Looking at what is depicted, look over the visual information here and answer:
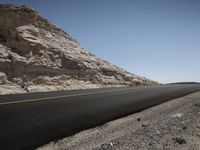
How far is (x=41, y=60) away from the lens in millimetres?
27438

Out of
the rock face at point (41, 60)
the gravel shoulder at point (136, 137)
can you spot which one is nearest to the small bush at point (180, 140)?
the gravel shoulder at point (136, 137)

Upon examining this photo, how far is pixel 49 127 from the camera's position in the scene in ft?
22.4

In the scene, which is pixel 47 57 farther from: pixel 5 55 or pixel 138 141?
pixel 138 141

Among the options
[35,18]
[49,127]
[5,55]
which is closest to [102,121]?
[49,127]

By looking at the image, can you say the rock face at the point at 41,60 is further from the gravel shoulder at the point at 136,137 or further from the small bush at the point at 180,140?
the small bush at the point at 180,140

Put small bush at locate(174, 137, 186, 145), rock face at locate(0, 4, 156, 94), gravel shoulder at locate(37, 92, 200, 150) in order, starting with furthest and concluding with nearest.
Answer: rock face at locate(0, 4, 156, 94)
small bush at locate(174, 137, 186, 145)
gravel shoulder at locate(37, 92, 200, 150)

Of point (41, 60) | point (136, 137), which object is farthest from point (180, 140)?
point (41, 60)

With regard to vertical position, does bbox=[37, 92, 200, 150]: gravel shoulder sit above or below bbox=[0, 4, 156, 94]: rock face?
below

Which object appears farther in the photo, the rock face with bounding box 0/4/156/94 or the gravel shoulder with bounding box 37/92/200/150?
the rock face with bounding box 0/4/156/94

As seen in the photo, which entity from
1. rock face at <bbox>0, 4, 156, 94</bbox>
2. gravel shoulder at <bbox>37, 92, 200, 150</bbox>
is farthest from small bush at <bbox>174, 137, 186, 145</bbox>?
rock face at <bbox>0, 4, 156, 94</bbox>

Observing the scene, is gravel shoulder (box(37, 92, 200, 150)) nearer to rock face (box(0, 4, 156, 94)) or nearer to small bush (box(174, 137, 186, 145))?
small bush (box(174, 137, 186, 145))

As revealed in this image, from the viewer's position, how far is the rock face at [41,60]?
24.3 meters

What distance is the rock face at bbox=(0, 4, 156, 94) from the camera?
24266 millimetres

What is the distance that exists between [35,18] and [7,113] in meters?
27.8
